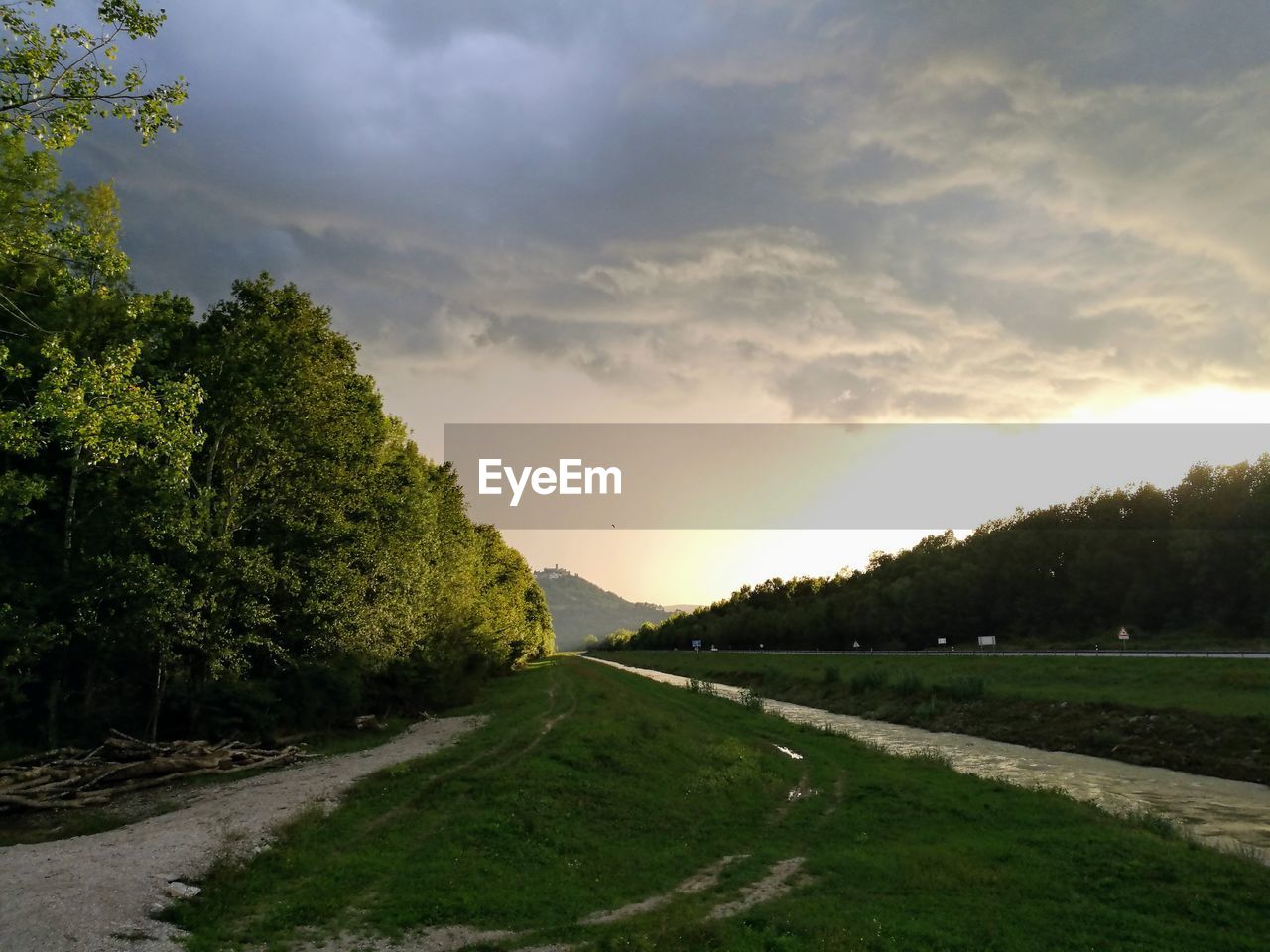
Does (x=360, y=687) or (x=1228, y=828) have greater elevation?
(x=360, y=687)

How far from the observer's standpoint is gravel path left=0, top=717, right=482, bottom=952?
47.8 feet

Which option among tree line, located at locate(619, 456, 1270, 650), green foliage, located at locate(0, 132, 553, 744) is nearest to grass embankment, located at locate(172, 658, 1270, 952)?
green foliage, located at locate(0, 132, 553, 744)

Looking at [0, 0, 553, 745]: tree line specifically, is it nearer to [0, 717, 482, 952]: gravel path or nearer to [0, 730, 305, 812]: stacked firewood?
[0, 730, 305, 812]: stacked firewood

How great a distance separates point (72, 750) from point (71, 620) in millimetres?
5104

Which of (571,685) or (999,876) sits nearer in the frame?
(999,876)

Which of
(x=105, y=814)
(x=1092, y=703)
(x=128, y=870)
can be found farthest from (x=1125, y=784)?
(x=105, y=814)

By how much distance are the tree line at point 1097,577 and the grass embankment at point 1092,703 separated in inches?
1603

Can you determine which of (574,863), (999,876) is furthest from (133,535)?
(999,876)

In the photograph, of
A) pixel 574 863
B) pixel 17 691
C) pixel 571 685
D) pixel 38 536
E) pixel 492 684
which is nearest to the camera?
pixel 574 863

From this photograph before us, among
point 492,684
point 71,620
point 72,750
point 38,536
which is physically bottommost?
point 492,684

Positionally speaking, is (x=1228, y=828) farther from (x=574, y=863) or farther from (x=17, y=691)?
(x=17, y=691)

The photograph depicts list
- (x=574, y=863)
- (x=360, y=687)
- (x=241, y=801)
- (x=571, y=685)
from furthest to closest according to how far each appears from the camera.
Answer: (x=571, y=685) < (x=360, y=687) < (x=241, y=801) < (x=574, y=863)

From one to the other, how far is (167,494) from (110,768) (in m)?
10.8

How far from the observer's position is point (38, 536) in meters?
31.5
